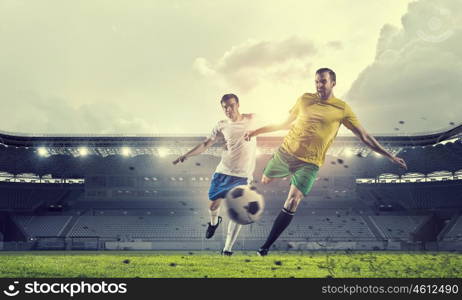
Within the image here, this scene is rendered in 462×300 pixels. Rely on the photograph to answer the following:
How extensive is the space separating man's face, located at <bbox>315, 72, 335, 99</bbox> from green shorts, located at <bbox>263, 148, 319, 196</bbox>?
201 centimetres

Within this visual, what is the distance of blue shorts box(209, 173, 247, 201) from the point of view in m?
14.3

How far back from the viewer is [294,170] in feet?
43.1

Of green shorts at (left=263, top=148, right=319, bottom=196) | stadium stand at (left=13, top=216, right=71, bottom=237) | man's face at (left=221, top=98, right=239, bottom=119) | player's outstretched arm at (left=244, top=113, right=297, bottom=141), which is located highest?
stadium stand at (left=13, top=216, right=71, bottom=237)

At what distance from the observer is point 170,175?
44.8 meters

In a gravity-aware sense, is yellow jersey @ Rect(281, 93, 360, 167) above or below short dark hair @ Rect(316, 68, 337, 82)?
below

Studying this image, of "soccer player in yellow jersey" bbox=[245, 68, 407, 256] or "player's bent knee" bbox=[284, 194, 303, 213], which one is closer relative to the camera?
"player's bent knee" bbox=[284, 194, 303, 213]

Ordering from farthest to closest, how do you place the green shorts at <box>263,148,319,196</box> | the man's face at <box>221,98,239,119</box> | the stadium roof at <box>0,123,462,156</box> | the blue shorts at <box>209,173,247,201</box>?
the stadium roof at <box>0,123,462,156</box> < the blue shorts at <box>209,173,247,201</box> < the man's face at <box>221,98,239,119</box> < the green shorts at <box>263,148,319,196</box>

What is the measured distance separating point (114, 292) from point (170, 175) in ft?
116

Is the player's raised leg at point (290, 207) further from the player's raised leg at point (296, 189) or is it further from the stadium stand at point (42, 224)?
the stadium stand at point (42, 224)

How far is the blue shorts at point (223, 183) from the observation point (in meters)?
14.3

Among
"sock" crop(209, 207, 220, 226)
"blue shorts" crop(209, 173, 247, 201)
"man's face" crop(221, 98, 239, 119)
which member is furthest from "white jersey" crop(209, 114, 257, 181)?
"sock" crop(209, 207, 220, 226)

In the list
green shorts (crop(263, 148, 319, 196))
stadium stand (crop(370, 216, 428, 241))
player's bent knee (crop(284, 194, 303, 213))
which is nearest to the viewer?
player's bent knee (crop(284, 194, 303, 213))

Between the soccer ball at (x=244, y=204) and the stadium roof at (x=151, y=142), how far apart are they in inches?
1001

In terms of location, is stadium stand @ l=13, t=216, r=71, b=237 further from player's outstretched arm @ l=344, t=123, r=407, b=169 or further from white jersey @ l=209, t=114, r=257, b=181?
player's outstretched arm @ l=344, t=123, r=407, b=169
